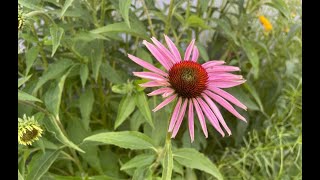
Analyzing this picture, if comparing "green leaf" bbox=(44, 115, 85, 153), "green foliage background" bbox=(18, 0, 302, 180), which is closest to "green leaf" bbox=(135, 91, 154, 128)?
"green foliage background" bbox=(18, 0, 302, 180)

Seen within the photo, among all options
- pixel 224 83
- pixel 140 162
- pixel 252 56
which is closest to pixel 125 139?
pixel 140 162

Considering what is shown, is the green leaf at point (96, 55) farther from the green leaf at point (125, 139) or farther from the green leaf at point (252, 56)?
the green leaf at point (252, 56)

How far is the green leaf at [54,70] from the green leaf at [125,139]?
171 mm

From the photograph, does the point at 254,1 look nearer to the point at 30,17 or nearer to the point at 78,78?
the point at 78,78

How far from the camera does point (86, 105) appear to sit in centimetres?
82

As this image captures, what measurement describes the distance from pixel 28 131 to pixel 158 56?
0.71 feet

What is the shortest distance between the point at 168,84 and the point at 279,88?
0.57m

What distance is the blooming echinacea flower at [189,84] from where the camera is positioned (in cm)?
51

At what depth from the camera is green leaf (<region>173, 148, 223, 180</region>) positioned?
0.64m

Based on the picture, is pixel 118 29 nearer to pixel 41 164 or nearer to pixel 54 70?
pixel 54 70

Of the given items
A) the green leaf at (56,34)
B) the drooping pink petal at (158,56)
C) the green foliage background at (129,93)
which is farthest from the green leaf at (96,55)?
the drooping pink petal at (158,56)

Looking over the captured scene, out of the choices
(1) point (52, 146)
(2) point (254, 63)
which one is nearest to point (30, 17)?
(1) point (52, 146)

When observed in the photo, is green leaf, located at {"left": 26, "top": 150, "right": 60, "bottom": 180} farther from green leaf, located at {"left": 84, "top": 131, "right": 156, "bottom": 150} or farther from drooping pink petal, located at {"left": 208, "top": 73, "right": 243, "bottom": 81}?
drooping pink petal, located at {"left": 208, "top": 73, "right": 243, "bottom": 81}

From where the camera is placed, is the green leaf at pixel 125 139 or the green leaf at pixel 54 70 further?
the green leaf at pixel 54 70
